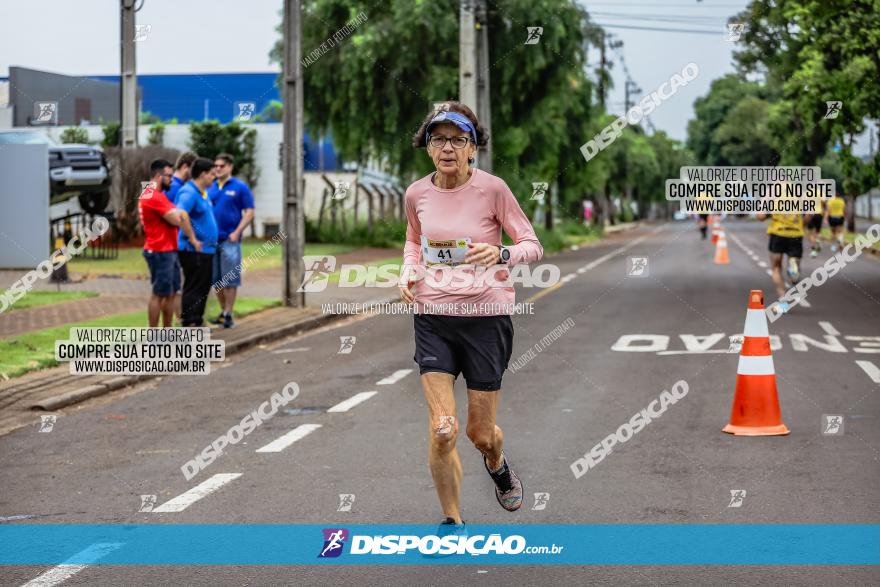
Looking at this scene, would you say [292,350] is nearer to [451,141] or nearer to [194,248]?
[194,248]

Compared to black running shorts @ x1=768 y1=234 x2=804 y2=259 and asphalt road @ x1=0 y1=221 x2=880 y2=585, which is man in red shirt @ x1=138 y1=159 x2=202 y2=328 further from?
black running shorts @ x1=768 y1=234 x2=804 y2=259

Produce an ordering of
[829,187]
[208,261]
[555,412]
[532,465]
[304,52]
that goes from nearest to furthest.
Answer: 1. [532,465]
2. [555,412]
3. [208,261]
4. [829,187]
5. [304,52]

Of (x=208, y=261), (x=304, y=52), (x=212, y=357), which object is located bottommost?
(x=212, y=357)

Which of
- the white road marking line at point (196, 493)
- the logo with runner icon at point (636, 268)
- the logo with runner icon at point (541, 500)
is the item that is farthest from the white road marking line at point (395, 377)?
the logo with runner icon at point (636, 268)

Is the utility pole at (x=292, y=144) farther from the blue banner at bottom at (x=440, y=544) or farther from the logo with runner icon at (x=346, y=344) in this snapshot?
the blue banner at bottom at (x=440, y=544)

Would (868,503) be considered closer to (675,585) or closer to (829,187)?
(675,585)

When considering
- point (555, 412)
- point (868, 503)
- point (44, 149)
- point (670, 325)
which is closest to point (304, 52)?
point (44, 149)

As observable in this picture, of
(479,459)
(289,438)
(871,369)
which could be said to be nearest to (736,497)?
(479,459)

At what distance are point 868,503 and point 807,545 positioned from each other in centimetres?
103

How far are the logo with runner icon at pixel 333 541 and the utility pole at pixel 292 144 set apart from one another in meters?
12.9

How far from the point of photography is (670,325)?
17109mm

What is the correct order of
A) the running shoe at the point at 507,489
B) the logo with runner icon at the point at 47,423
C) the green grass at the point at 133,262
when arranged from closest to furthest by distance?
the running shoe at the point at 507,489 → the logo with runner icon at the point at 47,423 → the green grass at the point at 133,262

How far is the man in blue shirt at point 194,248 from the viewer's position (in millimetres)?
14805

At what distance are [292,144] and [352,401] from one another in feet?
28.4
